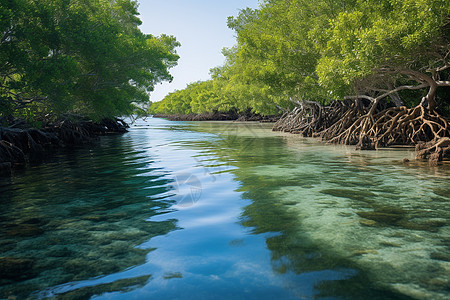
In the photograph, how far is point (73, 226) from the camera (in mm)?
3934

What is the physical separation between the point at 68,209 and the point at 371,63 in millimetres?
7240

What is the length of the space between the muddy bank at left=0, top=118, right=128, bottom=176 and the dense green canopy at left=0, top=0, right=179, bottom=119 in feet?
2.59

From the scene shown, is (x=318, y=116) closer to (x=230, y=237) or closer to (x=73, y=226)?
(x=230, y=237)

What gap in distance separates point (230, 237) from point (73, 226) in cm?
181

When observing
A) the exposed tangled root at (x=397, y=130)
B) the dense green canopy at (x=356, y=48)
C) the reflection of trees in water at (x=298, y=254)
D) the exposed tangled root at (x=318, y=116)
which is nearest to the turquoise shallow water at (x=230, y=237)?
the reflection of trees in water at (x=298, y=254)

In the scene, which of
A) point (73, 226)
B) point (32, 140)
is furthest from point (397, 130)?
point (32, 140)

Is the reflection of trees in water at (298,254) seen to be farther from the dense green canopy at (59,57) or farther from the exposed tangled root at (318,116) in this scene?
the exposed tangled root at (318,116)

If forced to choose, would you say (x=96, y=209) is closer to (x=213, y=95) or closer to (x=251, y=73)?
(x=251, y=73)

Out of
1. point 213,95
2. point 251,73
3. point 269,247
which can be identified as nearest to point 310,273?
point 269,247

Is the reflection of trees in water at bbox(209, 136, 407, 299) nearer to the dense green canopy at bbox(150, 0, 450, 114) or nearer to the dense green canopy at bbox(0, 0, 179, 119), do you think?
the dense green canopy at bbox(150, 0, 450, 114)

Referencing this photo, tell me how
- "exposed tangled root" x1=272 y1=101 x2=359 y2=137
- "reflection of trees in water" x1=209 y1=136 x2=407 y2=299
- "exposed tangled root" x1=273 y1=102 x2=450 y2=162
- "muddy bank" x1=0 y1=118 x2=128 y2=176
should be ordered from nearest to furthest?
"reflection of trees in water" x1=209 y1=136 x2=407 y2=299, "exposed tangled root" x1=273 y1=102 x2=450 y2=162, "muddy bank" x1=0 y1=118 x2=128 y2=176, "exposed tangled root" x1=272 y1=101 x2=359 y2=137

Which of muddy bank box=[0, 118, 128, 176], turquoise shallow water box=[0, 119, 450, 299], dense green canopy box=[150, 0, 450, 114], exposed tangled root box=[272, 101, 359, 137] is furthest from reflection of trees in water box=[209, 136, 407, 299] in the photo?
exposed tangled root box=[272, 101, 359, 137]

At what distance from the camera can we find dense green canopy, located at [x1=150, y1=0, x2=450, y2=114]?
7727mm

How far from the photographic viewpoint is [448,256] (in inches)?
112
